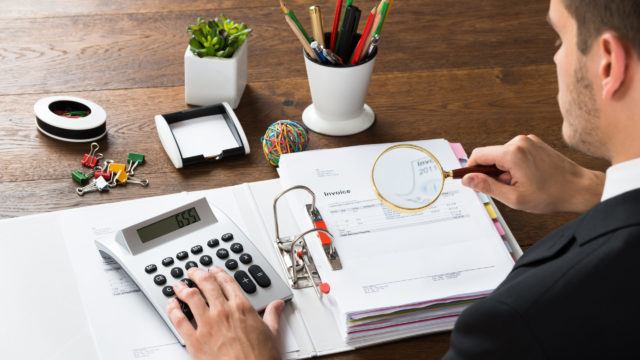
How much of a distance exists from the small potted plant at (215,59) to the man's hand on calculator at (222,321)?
46 cm

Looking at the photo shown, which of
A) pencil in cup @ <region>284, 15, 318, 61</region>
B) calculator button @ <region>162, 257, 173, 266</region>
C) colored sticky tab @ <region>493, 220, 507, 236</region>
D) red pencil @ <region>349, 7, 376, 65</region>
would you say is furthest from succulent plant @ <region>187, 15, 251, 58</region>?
colored sticky tab @ <region>493, 220, 507, 236</region>

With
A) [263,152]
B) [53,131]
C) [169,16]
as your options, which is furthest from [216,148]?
[169,16]

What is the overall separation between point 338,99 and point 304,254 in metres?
0.35

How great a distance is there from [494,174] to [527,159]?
6cm

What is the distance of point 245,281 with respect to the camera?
110 cm

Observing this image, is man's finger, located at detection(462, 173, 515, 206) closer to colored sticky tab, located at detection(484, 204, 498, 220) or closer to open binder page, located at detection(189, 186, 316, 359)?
colored sticky tab, located at detection(484, 204, 498, 220)

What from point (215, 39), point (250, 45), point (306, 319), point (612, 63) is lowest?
point (306, 319)

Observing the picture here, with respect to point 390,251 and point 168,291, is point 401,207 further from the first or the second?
point 168,291

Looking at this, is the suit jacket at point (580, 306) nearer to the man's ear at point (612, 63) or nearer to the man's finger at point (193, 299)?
the man's ear at point (612, 63)

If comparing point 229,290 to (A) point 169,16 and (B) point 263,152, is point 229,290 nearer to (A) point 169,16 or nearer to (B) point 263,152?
(B) point 263,152

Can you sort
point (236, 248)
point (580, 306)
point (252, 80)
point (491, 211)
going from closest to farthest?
1. point (580, 306)
2. point (236, 248)
3. point (491, 211)
4. point (252, 80)

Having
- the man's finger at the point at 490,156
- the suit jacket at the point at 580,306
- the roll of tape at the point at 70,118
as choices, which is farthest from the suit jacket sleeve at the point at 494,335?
the roll of tape at the point at 70,118

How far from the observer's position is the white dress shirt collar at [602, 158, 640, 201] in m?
0.92

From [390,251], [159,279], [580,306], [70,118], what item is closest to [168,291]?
[159,279]
